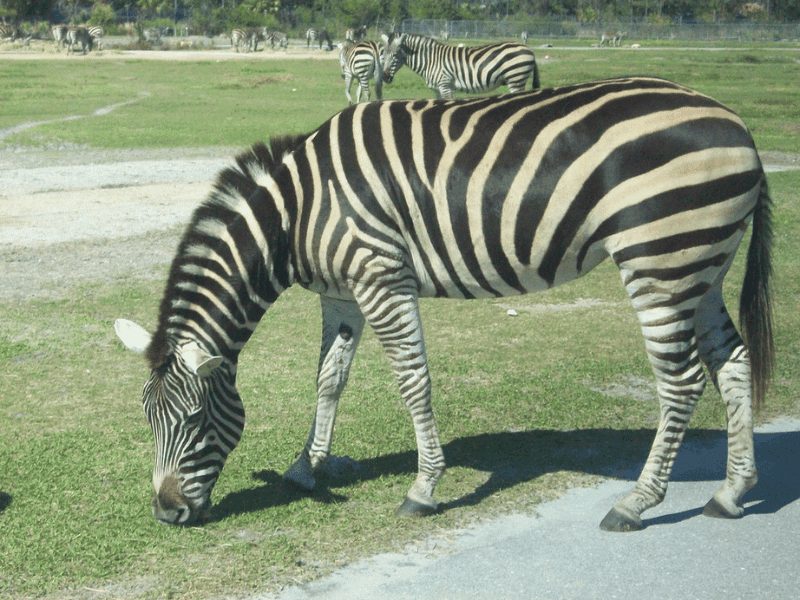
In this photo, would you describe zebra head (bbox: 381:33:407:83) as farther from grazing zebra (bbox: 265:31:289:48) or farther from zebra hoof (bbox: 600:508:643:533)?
grazing zebra (bbox: 265:31:289:48)

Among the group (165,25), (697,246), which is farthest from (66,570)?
(165,25)

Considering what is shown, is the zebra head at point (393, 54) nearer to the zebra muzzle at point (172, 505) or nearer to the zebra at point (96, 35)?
the zebra muzzle at point (172, 505)

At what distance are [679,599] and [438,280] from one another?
184 centimetres

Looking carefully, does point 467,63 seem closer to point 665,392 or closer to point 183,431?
point 665,392

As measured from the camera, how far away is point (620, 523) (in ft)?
14.3

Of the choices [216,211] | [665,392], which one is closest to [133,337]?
[216,211]

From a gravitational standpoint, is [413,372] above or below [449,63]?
below

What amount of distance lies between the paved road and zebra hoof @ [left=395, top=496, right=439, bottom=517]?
25 centimetres

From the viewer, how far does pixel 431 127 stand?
15.1 ft

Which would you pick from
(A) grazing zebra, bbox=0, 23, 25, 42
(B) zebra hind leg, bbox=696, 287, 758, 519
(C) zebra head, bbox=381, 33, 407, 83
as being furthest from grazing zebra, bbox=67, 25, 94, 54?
(B) zebra hind leg, bbox=696, 287, 758, 519

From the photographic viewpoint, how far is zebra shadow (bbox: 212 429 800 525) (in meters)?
4.72

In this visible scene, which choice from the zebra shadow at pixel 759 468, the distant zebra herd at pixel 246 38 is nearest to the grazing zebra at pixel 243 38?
the distant zebra herd at pixel 246 38

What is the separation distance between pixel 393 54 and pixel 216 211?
18702mm

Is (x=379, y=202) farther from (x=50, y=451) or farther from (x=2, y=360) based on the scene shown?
(x=2, y=360)
